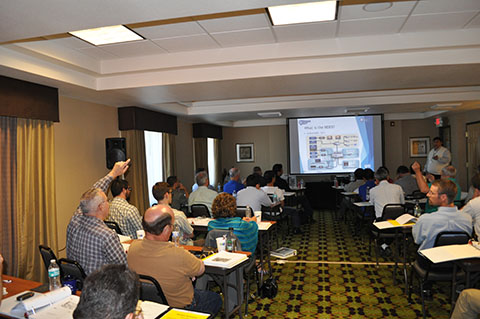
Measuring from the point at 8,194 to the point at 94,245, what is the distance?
→ 229cm

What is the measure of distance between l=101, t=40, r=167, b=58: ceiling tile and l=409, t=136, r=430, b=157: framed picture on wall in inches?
408

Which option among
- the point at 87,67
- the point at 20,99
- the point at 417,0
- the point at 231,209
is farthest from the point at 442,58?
the point at 20,99

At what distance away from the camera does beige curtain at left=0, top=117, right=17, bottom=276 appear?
4.29 metres

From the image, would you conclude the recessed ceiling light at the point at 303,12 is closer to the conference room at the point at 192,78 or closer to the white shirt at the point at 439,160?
the conference room at the point at 192,78

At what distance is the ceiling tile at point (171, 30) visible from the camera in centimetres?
377

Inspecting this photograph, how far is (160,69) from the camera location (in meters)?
4.95

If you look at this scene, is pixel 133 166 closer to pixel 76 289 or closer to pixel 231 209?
pixel 231 209

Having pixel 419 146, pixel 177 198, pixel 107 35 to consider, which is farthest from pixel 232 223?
pixel 419 146

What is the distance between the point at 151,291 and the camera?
2.42 m

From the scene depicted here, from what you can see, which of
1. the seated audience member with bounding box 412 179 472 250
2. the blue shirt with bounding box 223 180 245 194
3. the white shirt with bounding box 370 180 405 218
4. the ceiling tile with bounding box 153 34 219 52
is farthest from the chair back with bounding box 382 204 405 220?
the ceiling tile with bounding box 153 34 219 52

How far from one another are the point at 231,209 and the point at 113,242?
1361 millimetres

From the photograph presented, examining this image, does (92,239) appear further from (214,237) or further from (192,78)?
(192,78)

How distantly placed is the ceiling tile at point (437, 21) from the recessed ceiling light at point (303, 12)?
978 millimetres

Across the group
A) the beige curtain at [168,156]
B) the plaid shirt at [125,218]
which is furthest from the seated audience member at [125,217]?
the beige curtain at [168,156]
